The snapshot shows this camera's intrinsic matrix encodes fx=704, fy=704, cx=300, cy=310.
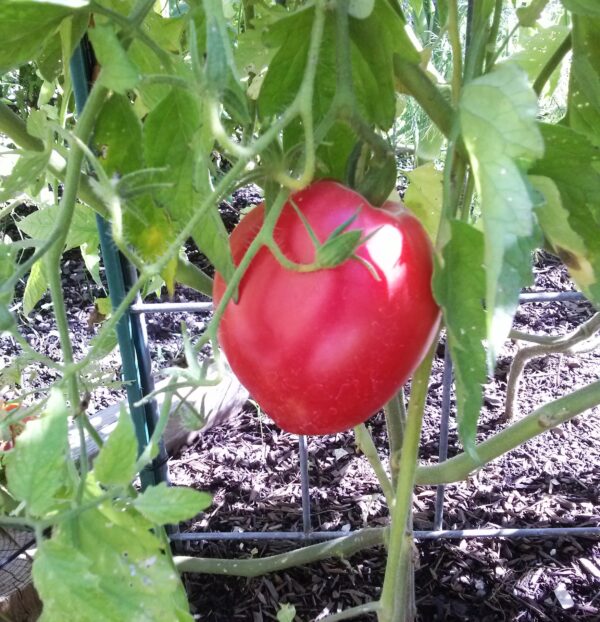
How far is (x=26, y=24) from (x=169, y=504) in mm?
229

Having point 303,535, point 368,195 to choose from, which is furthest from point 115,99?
point 303,535

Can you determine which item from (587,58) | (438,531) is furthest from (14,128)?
(438,531)

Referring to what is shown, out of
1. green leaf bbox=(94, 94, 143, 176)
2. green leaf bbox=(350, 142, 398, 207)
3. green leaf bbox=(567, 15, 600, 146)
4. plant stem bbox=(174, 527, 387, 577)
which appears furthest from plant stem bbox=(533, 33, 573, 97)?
plant stem bbox=(174, 527, 387, 577)

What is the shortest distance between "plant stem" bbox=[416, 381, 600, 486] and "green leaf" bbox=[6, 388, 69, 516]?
0.26 m

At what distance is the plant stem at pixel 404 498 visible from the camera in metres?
0.41

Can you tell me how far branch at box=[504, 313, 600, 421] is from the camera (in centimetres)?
75

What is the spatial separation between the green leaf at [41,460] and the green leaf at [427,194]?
0.29m

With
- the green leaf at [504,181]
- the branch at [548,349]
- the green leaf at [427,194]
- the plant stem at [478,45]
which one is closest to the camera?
the green leaf at [504,181]

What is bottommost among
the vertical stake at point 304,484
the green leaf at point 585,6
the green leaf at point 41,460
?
the vertical stake at point 304,484

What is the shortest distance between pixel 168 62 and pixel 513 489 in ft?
3.22

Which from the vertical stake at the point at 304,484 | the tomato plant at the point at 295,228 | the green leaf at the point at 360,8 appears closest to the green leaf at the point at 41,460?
the tomato plant at the point at 295,228

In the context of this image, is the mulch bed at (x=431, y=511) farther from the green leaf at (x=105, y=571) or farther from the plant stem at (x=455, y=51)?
the plant stem at (x=455, y=51)

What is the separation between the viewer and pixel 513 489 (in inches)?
44.9

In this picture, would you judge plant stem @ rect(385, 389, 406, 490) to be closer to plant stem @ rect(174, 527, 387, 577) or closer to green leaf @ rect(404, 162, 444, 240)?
green leaf @ rect(404, 162, 444, 240)
